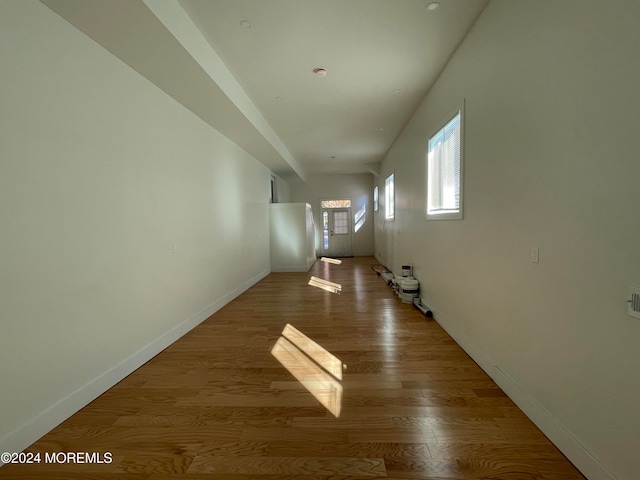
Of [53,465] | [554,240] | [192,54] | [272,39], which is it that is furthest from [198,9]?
[53,465]

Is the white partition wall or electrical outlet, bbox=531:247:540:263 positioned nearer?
electrical outlet, bbox=531:247:540:263

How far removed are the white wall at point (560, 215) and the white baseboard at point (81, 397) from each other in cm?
287

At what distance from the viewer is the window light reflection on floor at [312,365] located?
1.91 metres

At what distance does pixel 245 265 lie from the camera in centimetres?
526

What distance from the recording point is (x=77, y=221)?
1832mm

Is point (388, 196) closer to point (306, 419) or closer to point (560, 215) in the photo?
point (560, 215)

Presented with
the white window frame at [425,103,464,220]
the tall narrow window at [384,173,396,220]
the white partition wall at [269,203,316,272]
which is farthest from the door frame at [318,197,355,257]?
the white window frame at [425,103,464,220]

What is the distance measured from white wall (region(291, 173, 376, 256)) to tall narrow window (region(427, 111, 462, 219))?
6435 millimetres

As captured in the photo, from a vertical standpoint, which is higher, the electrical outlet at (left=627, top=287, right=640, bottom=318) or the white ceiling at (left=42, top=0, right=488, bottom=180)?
the white ceiling at (left=42, top=0, right=488, bottom=180)

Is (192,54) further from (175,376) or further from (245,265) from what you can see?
(245,265)

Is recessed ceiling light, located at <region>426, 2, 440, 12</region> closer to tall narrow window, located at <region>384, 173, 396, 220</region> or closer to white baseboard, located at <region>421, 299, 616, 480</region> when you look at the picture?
white baseboard, located at <region>421, 299, 616, 480</region>

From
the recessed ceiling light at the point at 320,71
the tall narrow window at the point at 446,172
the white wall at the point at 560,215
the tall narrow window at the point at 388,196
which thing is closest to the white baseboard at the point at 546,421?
the white wall at the point at 560,215

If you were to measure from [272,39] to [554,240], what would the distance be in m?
2.76

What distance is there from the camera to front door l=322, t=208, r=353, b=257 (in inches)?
404
